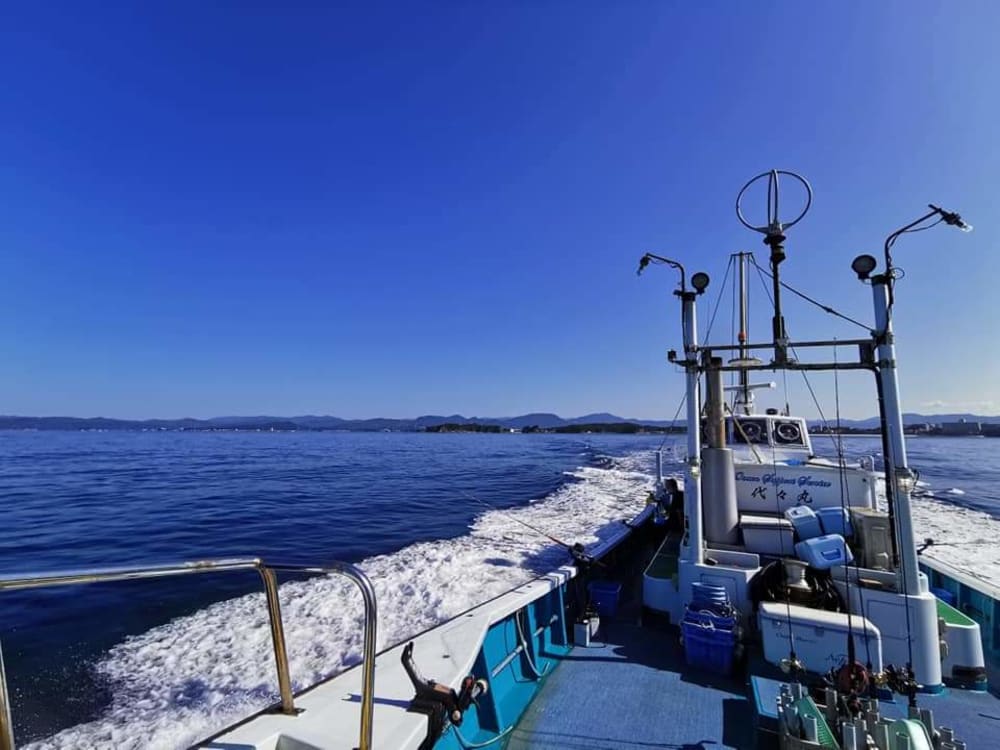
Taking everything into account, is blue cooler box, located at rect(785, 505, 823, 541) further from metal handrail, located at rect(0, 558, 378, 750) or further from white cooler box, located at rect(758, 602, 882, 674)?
metal handrail, located at rect(0, 558, 378, 750)

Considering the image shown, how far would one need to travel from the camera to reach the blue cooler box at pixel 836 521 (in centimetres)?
532

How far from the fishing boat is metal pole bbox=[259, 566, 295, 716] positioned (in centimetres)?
1

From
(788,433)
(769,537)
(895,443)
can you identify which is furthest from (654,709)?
(788,433)

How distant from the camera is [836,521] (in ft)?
17.6

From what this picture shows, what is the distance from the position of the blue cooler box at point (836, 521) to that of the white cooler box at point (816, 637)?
125 centimetres

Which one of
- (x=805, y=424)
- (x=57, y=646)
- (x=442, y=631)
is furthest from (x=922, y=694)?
(x=57, y=646)

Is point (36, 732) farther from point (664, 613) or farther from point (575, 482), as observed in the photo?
point (575, 482)

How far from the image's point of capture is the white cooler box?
160 inches

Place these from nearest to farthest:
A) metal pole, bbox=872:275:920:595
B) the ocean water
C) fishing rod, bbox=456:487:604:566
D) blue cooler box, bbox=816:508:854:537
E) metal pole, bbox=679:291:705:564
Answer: metal pole, bbox=872:275:920:595, the ocean water, metal pole, bbox=679:291:705:564, blue cooler box, bbox=816:508:854:537, fishing rod, bbox=456:487:604:566

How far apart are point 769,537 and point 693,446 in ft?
5.34

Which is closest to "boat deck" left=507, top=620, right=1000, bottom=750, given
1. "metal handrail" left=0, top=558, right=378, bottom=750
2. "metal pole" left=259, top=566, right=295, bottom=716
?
"metal pole" left=259, top=566, right=295, bottom=716

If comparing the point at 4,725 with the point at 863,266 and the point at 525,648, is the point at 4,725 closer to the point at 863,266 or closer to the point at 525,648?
the point at 525,648

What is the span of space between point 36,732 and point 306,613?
2.89 metres

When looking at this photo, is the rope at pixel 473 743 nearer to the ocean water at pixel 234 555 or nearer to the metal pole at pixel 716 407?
the ocean water at pixel 234 555
